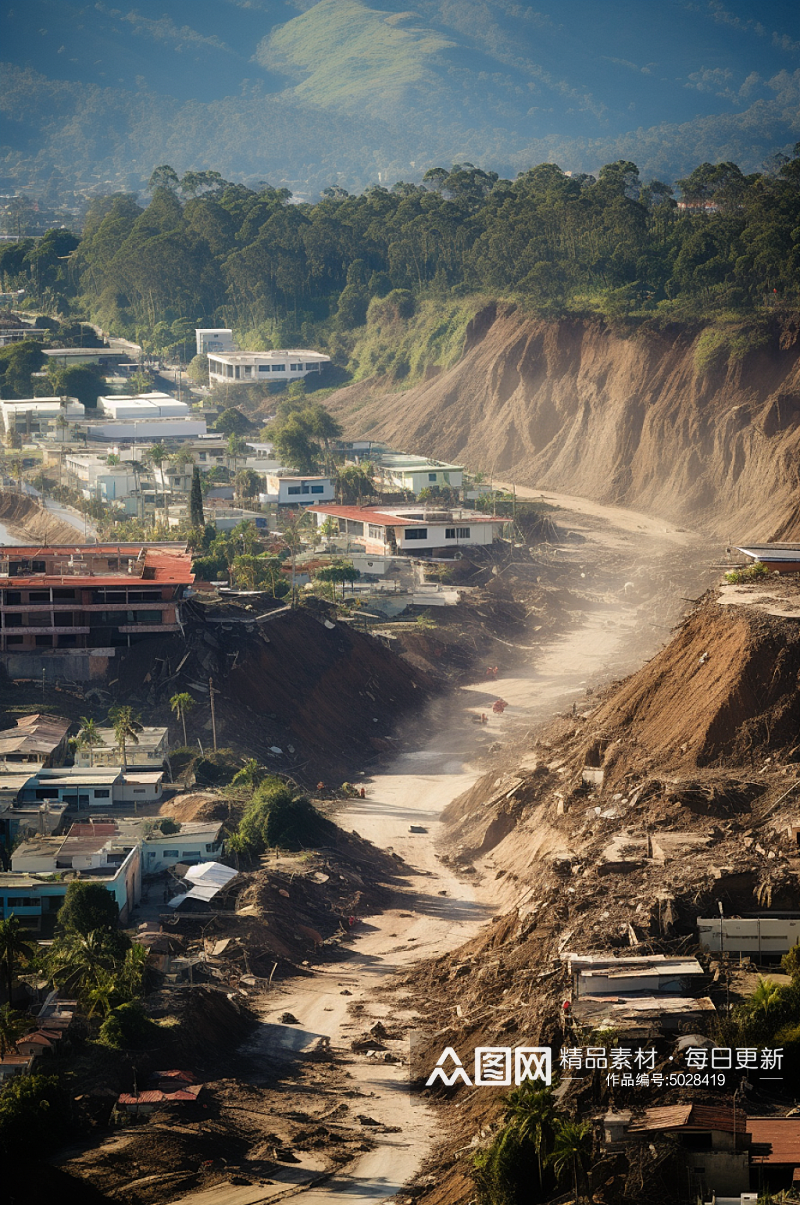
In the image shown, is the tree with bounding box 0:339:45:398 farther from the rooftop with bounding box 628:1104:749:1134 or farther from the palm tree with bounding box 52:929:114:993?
the rooftop with bounding box 628:1104:749:1134

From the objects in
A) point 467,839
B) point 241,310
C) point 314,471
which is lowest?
point 467,839

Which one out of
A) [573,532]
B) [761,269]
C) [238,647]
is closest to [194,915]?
[238,647]

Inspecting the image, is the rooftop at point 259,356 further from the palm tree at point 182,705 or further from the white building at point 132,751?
the white building at point 132,751

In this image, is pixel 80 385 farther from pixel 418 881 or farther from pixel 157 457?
pixel 418 881

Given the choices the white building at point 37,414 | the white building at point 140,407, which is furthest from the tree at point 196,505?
the white building at point 140,407

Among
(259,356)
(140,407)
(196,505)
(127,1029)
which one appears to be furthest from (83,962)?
(259,356)

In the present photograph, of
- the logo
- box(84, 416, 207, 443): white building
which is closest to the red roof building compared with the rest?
the logo

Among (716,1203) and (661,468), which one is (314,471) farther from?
(716,1203)

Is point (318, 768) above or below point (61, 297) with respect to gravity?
below
